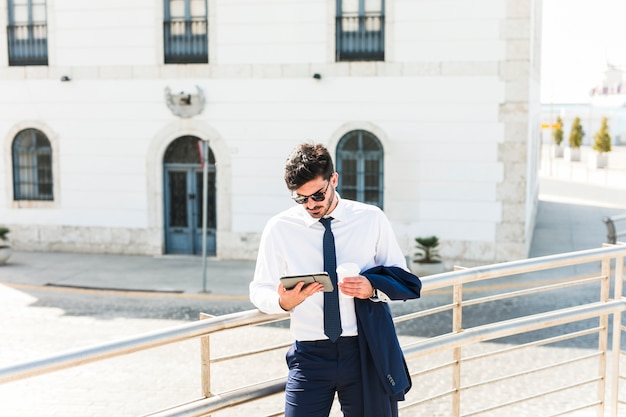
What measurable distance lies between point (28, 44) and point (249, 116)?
5.54 metres

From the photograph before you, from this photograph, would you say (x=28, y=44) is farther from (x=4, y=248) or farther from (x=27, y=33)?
(x=4, y=248)

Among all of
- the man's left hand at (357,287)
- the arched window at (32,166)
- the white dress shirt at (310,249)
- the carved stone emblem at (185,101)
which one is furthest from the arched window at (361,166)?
the man's left hand at (357,287)

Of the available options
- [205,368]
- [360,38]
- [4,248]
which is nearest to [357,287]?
[205,368]

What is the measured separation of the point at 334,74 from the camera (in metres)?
16.9

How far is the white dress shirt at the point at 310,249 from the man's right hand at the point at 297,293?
19 cm

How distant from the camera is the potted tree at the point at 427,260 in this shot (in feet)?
51.2

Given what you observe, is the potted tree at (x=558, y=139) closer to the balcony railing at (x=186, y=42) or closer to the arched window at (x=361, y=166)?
the arched window at (x=361, y=166)

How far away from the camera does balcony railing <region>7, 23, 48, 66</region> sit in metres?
18.5

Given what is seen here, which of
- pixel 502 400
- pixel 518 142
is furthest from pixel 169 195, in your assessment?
pixel 502 400

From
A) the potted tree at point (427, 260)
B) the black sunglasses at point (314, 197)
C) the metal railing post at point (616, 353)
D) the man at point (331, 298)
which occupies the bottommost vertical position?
the potted tree at point (427, 260)

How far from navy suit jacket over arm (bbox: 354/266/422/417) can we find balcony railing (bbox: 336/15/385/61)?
44.6 feet

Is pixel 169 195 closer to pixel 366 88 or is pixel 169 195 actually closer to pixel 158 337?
pixel 366 88

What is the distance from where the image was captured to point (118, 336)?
11727 millimetres

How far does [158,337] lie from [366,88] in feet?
44.8
